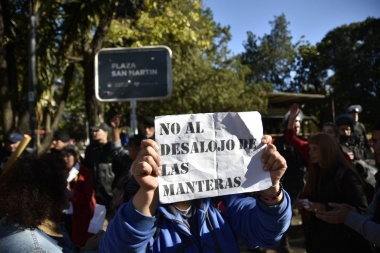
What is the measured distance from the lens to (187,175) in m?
1.65

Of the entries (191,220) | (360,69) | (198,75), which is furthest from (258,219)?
(360,69)

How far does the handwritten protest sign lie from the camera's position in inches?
63.8

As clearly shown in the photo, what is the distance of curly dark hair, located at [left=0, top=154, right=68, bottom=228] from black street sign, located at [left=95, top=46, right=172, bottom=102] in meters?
2.69

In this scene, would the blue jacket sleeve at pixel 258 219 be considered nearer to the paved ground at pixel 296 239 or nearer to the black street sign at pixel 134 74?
the black street sign at pixel 134 74

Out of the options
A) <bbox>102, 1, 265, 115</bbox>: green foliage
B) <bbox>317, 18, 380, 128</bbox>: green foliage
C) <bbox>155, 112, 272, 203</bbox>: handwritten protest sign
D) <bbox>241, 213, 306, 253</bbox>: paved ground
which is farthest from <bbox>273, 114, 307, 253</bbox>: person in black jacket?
<bbox>317, 18, 380, 128</bbox>: green foliage

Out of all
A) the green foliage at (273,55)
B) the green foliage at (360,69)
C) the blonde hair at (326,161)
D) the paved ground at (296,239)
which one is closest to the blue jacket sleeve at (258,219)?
the blonde hair at (326,161)

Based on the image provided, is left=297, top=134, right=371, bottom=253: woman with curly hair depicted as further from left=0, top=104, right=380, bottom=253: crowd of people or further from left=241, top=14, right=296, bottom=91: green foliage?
left=241, top=14, right=296, bottom=91: green foliage

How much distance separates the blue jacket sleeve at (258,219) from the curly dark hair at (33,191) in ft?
3.03

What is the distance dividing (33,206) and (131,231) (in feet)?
2.32

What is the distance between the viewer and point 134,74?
486cm

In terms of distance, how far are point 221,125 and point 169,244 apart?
1.80 ft

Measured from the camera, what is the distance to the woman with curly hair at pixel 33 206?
1.78 meters

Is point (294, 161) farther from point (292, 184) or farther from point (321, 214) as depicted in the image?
point (321, 214)

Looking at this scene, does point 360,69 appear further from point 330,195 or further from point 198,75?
point 330,195
